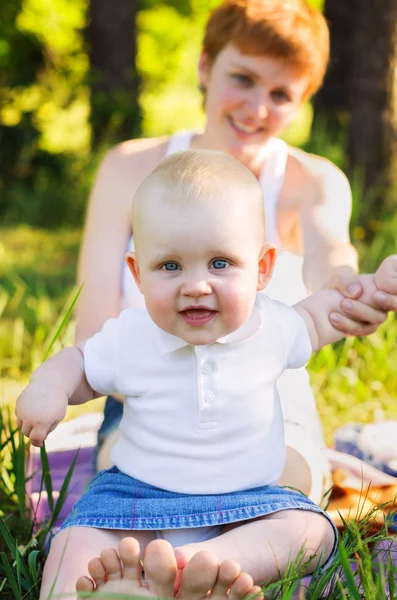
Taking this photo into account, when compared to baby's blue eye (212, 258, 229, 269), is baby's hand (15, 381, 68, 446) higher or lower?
lower

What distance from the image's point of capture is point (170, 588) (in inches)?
58.8

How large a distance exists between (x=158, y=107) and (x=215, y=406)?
14.7m

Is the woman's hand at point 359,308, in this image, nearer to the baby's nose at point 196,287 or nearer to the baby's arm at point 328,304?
the baby's arm at point 328,304

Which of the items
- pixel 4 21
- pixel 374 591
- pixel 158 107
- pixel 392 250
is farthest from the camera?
pixel 158 107

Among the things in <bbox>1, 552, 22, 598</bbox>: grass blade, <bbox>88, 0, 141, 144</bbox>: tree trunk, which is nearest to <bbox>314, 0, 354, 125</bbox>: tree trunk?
<bbox>88, 0, 141, 144</bbox>: tree trunk

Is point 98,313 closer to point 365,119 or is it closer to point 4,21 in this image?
point 365,119

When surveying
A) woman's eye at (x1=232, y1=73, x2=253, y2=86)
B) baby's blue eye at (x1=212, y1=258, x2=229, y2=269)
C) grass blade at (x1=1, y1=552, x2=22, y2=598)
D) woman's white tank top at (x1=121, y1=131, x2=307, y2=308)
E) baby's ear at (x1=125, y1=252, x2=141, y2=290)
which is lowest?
grass blade at (x1=1, y1=552, x2=22, y2=598)

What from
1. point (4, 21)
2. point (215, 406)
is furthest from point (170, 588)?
point (4, 21)

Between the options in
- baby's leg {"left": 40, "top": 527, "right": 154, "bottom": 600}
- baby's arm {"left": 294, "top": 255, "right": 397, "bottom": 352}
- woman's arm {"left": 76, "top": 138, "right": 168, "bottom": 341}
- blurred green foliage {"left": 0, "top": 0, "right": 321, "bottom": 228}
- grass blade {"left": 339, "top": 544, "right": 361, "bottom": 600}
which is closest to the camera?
grass blade {"left": 339, "top": 544, "right": 361, "bottom": 600}

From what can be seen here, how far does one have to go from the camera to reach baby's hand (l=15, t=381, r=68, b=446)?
66.1 inches

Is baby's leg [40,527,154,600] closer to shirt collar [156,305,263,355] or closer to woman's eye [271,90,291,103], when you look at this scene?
shirt collar [156,305,263,355]

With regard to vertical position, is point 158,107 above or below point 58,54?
Result: below

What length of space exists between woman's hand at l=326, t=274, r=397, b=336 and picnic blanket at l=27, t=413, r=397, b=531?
53 cm

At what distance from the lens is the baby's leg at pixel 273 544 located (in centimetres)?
162
